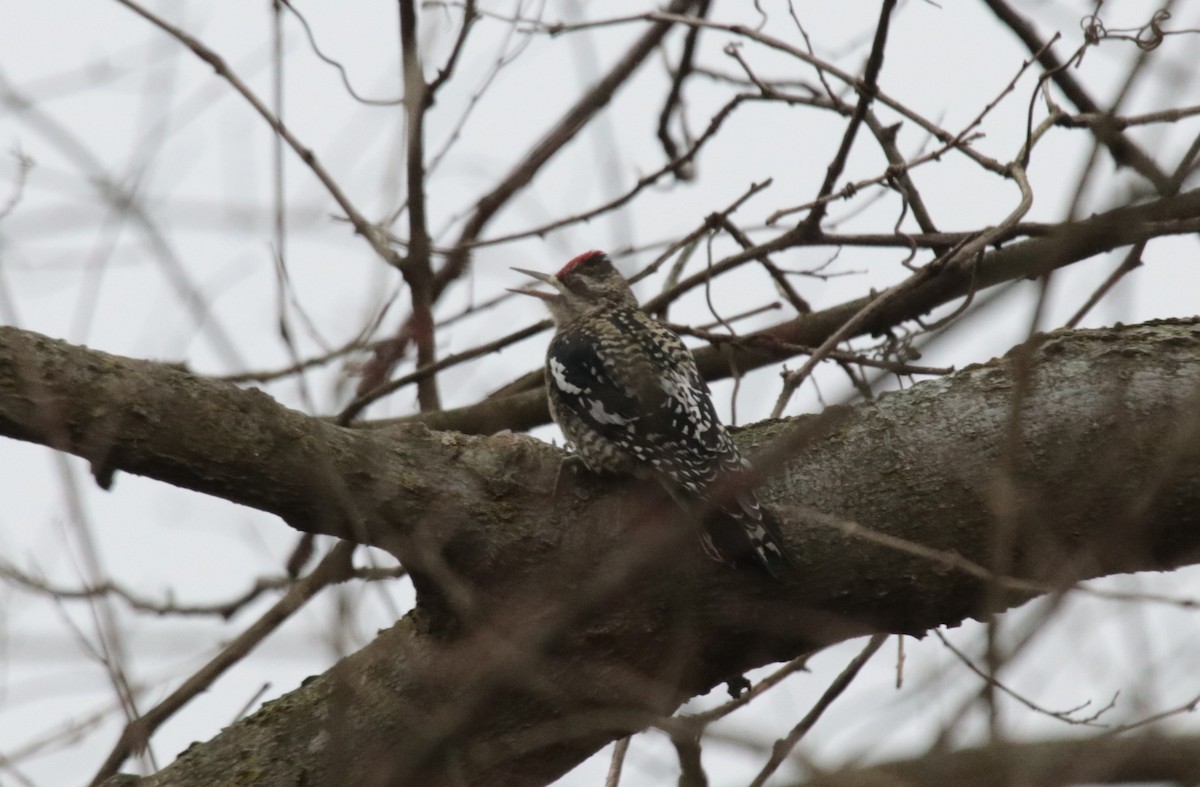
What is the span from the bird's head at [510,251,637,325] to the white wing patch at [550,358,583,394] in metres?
1.00

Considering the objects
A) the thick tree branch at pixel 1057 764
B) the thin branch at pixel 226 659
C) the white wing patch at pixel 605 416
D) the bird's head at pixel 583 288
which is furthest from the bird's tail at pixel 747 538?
the bird's head at pixel 583 288

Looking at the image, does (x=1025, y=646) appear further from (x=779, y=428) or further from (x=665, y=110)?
(x=665, y=110)

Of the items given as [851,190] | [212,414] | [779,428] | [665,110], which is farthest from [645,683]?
[665,110]

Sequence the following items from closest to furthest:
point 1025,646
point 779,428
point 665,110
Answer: point 1025,646 → point 779,428 → point 665,110

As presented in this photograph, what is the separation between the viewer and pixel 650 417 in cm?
487

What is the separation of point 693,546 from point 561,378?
4.48ft

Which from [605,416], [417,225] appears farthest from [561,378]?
[417,225]

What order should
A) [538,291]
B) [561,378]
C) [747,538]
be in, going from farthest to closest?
[538,291] → [561,378] → [747,538]

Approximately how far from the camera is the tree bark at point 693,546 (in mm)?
3924

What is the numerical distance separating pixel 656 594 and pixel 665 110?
3290 millimetres

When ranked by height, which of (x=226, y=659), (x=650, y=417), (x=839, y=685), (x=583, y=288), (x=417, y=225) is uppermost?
(x=583, y=288)

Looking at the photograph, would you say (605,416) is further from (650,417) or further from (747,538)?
(747,538)

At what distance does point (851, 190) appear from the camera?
16.7ft

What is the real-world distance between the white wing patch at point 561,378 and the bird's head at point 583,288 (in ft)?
3.29
